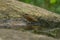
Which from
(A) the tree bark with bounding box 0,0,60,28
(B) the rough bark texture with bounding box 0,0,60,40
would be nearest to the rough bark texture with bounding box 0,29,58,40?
(B) the rough bark texture with bounding box 0,0,60,40

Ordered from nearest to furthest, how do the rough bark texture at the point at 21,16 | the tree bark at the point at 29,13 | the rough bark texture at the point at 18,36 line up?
the rough bark texture at the point at 18,36 → the rough bark texture at the point at 21,16 → the tree bark at the point at 29,13

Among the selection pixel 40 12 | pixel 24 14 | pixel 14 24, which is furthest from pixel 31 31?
pixel 40 12

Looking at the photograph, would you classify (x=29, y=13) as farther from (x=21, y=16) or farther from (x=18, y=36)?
(x=18, y=36)

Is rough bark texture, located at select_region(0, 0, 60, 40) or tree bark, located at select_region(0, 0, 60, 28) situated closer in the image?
rough bark texture, located at select_region(0, 0, 60, 40)

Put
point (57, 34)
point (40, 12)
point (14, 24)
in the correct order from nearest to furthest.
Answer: point (57, 34)
point (14, 24)
point (40, 12)

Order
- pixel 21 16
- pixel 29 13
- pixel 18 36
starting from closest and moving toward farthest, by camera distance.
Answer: pixel 18 36
pixel 21 16
pixel 29 13

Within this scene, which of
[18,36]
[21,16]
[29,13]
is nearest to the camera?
[18,36]

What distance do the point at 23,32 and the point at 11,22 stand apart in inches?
35.0

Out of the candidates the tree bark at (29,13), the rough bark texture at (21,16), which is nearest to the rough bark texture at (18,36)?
the rough bark texture at (21,16)

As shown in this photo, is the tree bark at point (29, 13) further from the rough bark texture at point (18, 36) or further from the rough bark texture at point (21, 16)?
the rough bark texture at point (18, 36)

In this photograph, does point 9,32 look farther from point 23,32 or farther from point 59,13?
point 59,13

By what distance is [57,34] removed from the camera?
4832 millimetres

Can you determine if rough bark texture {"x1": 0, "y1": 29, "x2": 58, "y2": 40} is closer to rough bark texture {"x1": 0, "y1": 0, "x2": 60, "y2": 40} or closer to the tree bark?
rough bark texture {"x1": 0, "y1": 0, "x2": 60, "y2": 40}

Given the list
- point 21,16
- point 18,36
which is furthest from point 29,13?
point 18,36
